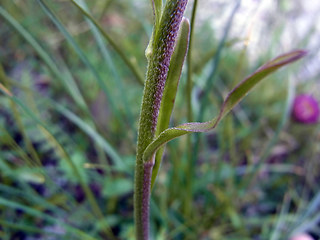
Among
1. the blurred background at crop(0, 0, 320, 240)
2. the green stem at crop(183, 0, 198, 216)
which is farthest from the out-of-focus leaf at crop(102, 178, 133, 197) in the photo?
the green stem at crop(183, 0, 198, 216)

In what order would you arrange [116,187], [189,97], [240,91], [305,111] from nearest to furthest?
[240,91]
[189,97]
[116,187]
[305,111]

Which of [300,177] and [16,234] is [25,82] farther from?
[300,177]

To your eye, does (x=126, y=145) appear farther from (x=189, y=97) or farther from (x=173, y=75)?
(x=173, y=75)

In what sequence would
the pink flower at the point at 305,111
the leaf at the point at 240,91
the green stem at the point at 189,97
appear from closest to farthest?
the leaf at the point at 240,91 → the green stem at the point at 189,97 → the pink flower at the point at 305,111

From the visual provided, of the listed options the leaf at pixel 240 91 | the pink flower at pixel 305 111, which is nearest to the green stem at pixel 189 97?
the leaf at pixel 240 91

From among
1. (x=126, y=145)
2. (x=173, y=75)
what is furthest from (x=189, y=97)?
(x=126, y=145)

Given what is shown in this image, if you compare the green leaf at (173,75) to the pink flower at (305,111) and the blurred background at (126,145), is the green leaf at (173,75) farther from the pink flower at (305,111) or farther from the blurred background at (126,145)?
the pink flower at (305,111)

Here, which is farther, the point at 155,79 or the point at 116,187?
the point at 116,187
